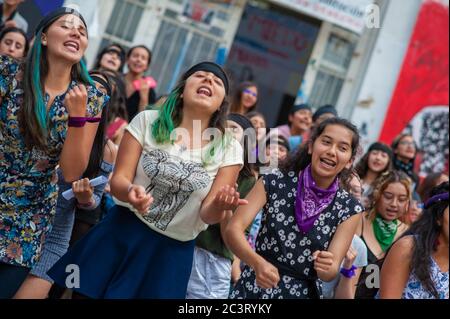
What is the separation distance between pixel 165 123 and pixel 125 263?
659mm

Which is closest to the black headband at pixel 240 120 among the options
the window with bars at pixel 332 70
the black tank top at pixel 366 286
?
the black tank top at pixel 366 286

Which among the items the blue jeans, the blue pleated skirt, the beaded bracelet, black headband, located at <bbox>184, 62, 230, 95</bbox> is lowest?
the blue jeans

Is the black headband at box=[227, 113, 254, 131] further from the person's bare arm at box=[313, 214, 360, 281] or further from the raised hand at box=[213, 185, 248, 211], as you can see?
the raised hand at box=[213, 185, 248, 211]

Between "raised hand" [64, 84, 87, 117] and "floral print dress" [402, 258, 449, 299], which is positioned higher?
"raised hand" [64, 84, 87, 117]

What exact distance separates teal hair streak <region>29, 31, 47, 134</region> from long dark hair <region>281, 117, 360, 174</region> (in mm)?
1248

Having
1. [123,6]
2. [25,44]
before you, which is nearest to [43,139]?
[25,44]

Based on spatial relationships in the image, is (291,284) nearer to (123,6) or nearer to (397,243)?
(397,243)

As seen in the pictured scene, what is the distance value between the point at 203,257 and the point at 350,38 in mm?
7273

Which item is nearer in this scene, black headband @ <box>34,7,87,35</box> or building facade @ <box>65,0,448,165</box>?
black headband @ <box>34,7,87,35</box>

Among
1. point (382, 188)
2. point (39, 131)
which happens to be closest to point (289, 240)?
point (39, 131)

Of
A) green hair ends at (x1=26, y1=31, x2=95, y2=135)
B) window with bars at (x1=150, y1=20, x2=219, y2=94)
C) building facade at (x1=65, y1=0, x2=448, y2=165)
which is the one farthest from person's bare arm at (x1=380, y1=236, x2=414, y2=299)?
window with bars at (x1=150, y1=20, x2=219, y2=94)

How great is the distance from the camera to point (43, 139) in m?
3.23

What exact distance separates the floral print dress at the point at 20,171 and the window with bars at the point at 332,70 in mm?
7874

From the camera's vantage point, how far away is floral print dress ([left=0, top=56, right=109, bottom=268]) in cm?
326
